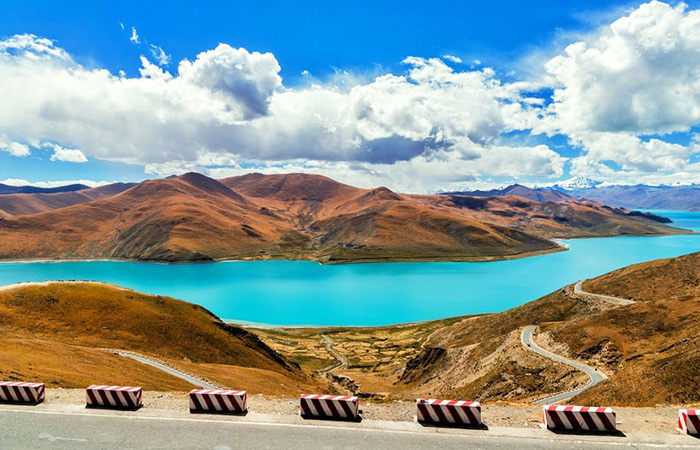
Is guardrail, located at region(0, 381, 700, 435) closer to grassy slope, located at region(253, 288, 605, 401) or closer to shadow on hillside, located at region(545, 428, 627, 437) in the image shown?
shadow on hillside, located at region(545, 428, 627, 437)

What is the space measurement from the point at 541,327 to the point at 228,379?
58.3m

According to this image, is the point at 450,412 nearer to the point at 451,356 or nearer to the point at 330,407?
the point at 330,407

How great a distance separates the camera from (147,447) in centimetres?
1928

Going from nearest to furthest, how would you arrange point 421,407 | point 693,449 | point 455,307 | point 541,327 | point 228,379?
1. point 693,449
2. point 421,407
3. point 228,379
4. point 541,327
5. point 455,307

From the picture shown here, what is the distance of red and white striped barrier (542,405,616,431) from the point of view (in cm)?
2098

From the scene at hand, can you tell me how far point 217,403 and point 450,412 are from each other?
576 inches

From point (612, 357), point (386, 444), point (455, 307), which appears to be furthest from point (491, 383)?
point (455, 307)

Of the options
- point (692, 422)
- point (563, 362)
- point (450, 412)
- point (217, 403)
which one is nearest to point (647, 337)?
point (563, 362)

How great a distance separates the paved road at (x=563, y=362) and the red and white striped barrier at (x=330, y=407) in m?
28.2

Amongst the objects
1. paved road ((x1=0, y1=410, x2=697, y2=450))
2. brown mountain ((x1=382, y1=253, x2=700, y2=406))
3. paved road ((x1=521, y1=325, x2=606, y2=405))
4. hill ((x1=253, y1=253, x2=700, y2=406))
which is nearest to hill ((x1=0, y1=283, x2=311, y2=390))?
paved road ((x1=0, y1=410, x2=697, y2=450))

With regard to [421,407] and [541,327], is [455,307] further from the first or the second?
[421,407]

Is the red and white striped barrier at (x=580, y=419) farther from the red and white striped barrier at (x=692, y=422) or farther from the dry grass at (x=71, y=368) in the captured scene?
the dry grass at (x=71, y=368)

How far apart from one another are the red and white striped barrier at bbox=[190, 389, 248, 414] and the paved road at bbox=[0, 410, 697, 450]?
3.47 feet

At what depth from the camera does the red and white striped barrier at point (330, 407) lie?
2264 centimetres
